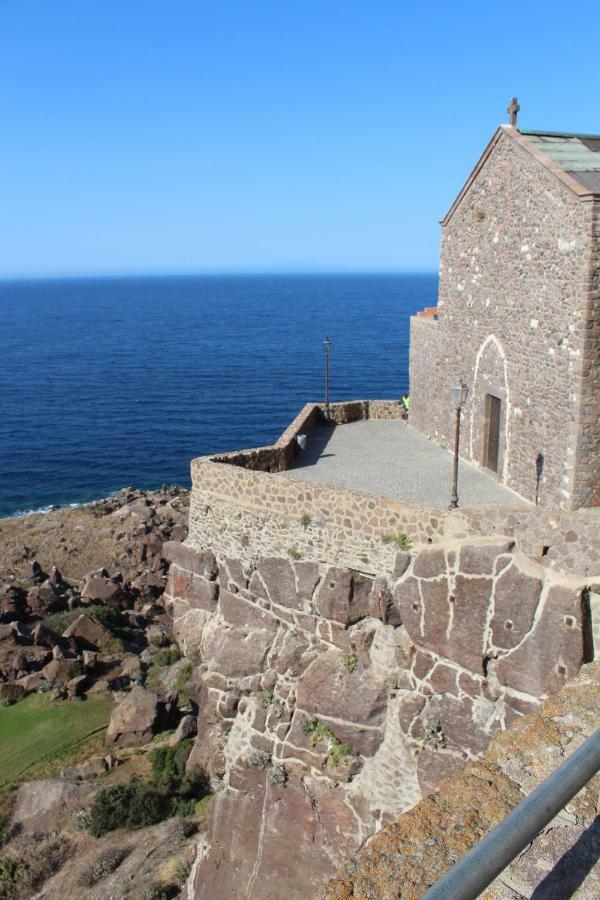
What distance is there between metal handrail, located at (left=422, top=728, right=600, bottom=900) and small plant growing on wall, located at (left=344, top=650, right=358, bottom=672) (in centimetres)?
1288

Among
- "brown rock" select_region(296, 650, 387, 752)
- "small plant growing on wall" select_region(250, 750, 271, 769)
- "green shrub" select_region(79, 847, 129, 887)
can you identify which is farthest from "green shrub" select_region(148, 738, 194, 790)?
"brown rock" select_region(296, 650, 387, 752)

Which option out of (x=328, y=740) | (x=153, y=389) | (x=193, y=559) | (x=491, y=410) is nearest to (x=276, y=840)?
(x=328, y=740)

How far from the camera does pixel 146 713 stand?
21922 millimetres

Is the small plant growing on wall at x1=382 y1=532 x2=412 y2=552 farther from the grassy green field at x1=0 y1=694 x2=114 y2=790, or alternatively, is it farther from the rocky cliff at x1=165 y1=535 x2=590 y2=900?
the grassy green field at x1=0 y1=694 x2=114 y2=790

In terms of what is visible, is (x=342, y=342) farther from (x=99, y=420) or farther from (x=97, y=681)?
(x=97, y=681)

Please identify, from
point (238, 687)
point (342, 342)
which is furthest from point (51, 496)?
point (342, 342)

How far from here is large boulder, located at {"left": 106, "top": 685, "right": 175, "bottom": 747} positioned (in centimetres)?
2172

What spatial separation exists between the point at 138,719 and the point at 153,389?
6002 cm

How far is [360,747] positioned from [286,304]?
186888 millimetres

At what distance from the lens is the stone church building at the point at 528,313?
15367 mm

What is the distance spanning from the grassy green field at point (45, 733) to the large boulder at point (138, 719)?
661mm

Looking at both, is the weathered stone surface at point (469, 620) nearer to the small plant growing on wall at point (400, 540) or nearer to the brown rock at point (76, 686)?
the small plant growing on wall at point (400, 540)

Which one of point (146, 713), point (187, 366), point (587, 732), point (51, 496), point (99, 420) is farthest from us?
point (187, 366)

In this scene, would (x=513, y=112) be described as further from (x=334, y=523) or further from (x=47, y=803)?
(x=47, y=803)
